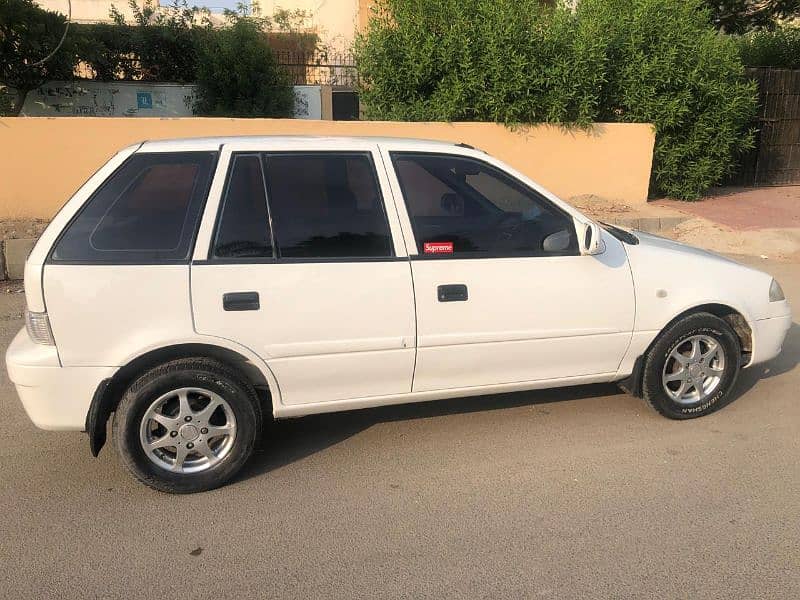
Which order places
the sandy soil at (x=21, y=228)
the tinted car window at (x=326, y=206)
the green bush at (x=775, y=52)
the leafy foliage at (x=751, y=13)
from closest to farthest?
the tinted car window at (x=326, y=206) → the sandy soil at (x=21, y=228) → the green bush at (x=775, y=52) → the leafy foliage at (x=751, y=13)

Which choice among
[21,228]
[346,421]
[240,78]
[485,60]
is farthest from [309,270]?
[240,78]

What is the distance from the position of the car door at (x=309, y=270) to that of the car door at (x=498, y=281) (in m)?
0.13

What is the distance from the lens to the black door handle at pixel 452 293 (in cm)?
362

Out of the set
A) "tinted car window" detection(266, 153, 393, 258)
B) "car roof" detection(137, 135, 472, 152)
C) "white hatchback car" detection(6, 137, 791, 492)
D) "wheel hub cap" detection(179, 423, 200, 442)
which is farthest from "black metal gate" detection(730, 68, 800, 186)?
"wheel hub cap" detection(179, 423, 200, 442)

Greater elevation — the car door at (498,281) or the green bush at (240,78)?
the green bush at (240,78)

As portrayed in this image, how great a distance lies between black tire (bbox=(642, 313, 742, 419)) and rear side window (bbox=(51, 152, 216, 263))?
2.78m

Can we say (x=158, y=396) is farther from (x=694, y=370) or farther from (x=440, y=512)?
(x=694, y=370)

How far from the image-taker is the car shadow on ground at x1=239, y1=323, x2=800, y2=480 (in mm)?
3924

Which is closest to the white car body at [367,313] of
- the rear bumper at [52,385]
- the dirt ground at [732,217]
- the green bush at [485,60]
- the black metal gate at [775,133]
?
the rear bumper at [52,385]

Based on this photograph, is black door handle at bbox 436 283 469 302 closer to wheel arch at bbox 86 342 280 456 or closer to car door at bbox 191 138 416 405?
car door at bbox 191 138 416 405

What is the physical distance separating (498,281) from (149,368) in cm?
187

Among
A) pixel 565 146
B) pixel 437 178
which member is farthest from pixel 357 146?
pixel 565 146

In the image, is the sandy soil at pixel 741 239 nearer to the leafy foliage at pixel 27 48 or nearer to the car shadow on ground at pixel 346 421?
the car shadow on ground at pixel 346 421

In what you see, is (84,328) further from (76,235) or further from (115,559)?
(115,559)
